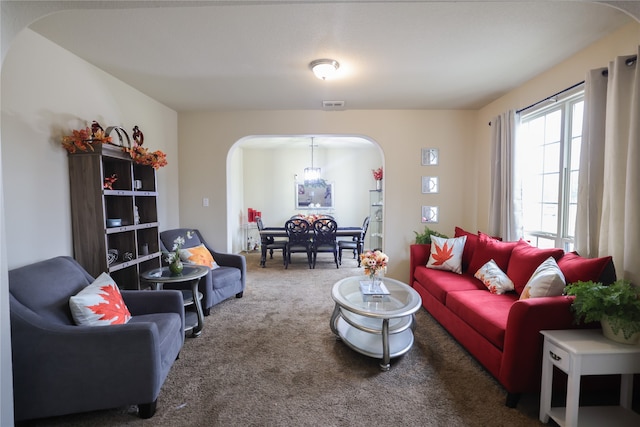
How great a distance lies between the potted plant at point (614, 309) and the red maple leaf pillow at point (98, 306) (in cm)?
278

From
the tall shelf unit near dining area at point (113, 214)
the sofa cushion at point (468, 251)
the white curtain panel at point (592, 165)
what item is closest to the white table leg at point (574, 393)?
the white curtain panel at point (592, 165)

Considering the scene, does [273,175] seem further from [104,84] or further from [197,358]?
→ [197,358]

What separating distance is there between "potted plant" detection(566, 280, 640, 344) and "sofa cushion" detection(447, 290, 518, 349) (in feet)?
1.52

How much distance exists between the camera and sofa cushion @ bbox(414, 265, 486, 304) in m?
2.59

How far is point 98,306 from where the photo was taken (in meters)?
1.71

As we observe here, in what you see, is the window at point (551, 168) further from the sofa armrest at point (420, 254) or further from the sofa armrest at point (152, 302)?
the sofa armrest at point (152, 302)

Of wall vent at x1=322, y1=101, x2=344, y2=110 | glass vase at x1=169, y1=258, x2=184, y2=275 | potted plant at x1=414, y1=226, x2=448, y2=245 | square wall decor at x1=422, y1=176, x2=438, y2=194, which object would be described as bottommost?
glass vase at x1=169, y1=258, x2=184, y2=275

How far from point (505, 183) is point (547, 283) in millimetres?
1586

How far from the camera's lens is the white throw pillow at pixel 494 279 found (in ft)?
7.86

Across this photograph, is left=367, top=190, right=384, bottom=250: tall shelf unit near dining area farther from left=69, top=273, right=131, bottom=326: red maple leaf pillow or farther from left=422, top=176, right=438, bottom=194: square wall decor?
left=69, top=273, right=131, bottom=326: red maple leaf pillow

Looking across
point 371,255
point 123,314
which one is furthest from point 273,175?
point 123,314

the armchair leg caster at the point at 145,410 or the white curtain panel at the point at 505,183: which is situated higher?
the white curtain panel at the point at 505,183

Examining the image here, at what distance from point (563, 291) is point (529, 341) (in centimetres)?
47

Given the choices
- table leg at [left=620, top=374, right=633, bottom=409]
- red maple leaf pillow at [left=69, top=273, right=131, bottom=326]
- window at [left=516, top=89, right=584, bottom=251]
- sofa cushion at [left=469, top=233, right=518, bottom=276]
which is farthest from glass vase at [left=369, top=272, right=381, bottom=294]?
red maple leaf pillow at [left=69, top=273, right=131, bottom=326]
